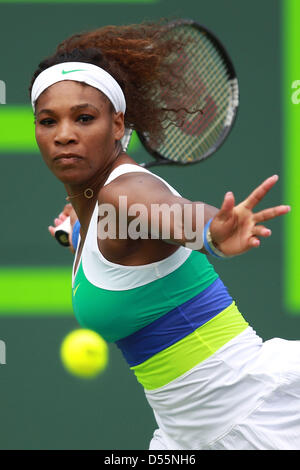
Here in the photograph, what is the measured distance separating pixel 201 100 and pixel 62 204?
961 mm

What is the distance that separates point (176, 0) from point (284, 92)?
0.62 m

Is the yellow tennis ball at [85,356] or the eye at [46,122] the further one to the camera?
the yellow tennis ball at [85,356]

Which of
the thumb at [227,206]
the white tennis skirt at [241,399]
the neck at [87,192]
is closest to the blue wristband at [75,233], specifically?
the neck at [87,192]

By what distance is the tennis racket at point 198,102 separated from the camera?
2717mm

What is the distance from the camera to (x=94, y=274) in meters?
2.05

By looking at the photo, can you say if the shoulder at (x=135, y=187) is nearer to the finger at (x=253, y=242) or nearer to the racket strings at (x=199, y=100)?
the finger at (x=253, y=242)

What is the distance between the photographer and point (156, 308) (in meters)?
2.05

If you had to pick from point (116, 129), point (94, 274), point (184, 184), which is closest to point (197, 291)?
point (94, 274)

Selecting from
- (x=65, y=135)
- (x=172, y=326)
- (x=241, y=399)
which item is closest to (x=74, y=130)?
(x=65, y=135)

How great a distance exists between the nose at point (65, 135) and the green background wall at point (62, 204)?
1530 mm
